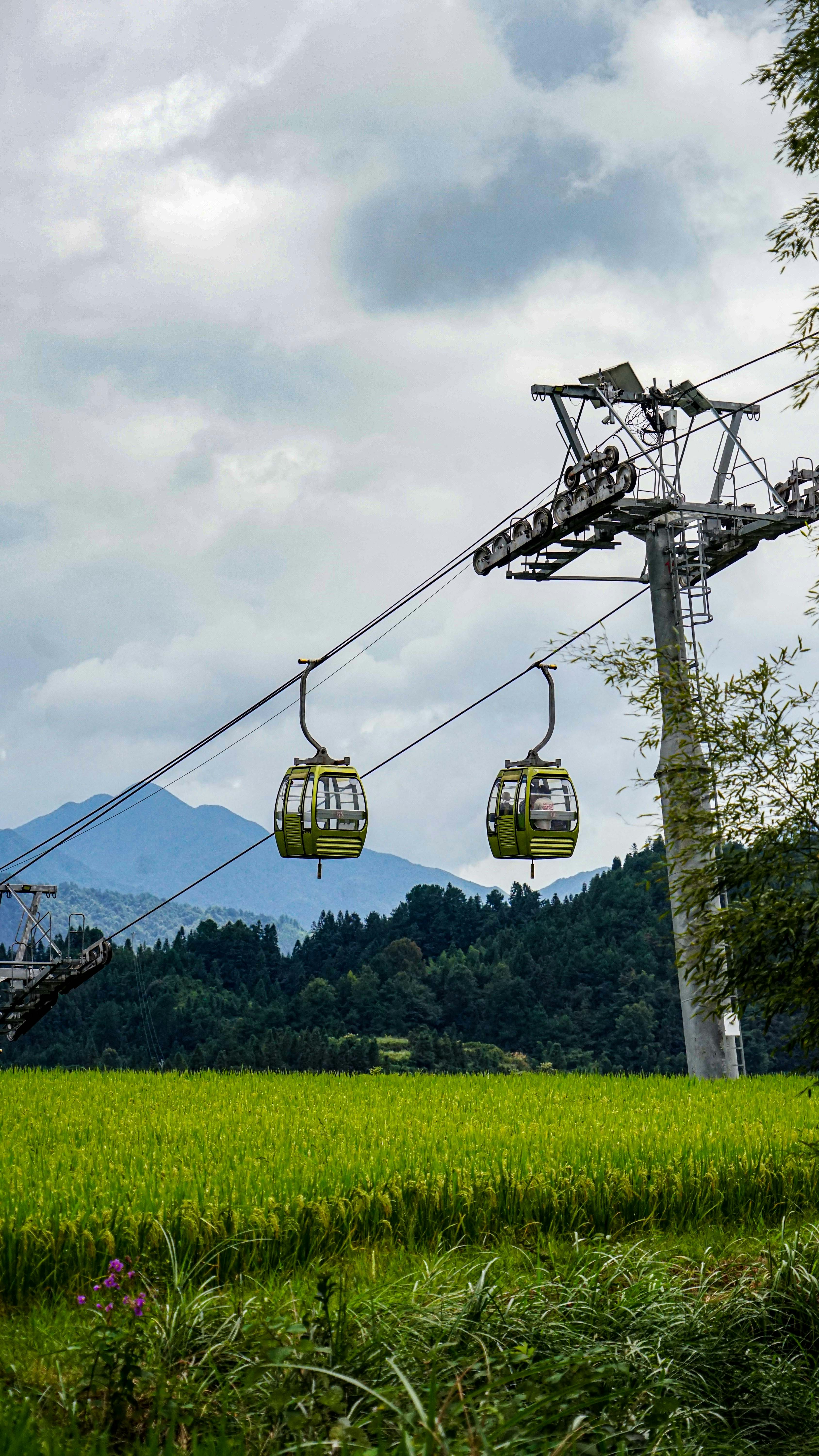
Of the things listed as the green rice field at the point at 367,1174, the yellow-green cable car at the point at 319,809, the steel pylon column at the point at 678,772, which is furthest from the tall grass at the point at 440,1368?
the yellow-green cable car at the point at 319,809

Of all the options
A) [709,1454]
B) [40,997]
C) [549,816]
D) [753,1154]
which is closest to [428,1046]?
[40,997]

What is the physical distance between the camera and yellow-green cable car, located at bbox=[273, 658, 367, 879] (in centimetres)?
1723

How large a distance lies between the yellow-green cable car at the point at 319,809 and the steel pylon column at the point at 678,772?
163 inches

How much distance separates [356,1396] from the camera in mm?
5062

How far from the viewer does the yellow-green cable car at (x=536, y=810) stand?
18562mm

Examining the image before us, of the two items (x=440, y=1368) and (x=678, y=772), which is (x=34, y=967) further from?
(x=440, y=1368)

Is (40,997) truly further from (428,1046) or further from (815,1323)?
(428,1046)

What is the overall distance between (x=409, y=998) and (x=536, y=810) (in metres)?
62.2

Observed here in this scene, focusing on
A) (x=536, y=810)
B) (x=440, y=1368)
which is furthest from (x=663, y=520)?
(x=440, y=1368)

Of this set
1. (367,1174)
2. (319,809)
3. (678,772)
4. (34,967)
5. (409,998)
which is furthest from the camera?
(409,998)

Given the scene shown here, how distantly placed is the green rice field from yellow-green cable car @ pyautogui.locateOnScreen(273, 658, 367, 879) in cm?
349

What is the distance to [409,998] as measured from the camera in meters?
78.9

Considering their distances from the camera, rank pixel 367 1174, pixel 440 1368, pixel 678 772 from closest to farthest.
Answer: pixel 440 1368
pixel 678 772
pixel 367 1174

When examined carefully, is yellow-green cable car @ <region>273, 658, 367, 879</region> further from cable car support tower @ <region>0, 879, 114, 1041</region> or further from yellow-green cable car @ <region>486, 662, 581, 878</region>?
cable car support tower @ <region>0, 879, 114, 1041</region>
